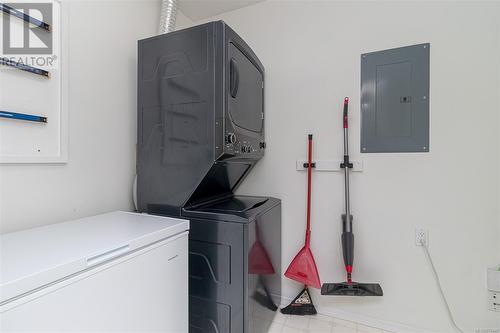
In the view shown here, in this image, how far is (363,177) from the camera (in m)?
1.89

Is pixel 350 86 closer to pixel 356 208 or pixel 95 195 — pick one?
pixel 356 208

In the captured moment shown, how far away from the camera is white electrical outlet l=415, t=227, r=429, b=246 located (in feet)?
5.63

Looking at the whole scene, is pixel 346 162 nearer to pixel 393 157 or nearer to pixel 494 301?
pixel 393 157

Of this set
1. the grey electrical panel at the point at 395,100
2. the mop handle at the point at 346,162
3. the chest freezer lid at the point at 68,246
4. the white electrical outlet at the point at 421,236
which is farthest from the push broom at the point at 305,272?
the chest freezer lid at the point at 68,246

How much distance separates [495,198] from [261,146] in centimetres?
157

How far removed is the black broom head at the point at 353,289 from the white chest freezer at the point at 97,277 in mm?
1080

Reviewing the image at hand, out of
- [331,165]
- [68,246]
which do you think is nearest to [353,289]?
[331,165]

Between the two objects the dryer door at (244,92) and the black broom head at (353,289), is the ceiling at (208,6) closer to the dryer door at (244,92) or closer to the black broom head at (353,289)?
the dryer door at (244,92)

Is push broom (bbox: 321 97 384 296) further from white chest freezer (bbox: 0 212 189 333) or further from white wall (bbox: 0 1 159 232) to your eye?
white wall (bbox: 0 1 159 232)

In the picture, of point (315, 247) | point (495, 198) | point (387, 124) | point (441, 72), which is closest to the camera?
point (495, 198)

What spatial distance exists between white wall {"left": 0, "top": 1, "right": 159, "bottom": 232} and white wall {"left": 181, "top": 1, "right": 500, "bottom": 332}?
1.05m

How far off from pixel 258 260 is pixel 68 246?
1.01m

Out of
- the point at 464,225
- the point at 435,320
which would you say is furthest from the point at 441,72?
the point at 435,320

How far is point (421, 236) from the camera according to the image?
173 cm
